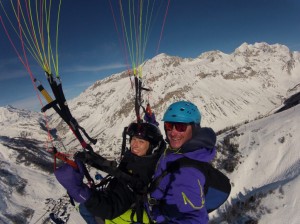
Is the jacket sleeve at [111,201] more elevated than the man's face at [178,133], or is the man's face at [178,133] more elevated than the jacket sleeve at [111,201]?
the man's face at [178,133]

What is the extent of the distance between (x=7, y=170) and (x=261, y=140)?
6188cm

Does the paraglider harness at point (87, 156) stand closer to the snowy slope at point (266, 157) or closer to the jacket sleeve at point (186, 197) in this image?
the jacket sleeve at point (186, 197)

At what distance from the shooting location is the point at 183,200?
458cm

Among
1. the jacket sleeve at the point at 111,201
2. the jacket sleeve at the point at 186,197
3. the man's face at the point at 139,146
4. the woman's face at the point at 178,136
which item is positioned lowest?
the jacket sleeve at the point at 186,197

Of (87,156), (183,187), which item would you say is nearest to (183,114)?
(183,187)

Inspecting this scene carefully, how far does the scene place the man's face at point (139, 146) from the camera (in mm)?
6238

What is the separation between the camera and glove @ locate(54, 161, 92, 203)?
4.40 metres

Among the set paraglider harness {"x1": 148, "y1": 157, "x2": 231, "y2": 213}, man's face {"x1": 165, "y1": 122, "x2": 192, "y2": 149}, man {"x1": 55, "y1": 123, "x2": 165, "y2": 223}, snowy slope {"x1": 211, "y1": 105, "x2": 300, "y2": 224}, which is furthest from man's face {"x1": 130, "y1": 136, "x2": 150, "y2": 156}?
snowy slope {"x1": 211, "y1": 105, "x2": 300, "y2": 224}

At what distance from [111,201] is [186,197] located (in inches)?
52.7

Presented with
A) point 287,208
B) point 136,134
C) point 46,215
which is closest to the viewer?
point 136,134

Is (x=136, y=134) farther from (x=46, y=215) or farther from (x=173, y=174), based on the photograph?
(x=46, y=215)

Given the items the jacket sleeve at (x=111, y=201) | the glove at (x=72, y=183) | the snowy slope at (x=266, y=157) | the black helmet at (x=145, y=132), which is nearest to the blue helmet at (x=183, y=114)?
the black helmet at (x=145, y=132)

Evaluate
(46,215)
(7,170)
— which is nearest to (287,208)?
(46,215)

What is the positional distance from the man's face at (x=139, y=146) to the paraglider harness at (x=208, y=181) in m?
1.30
